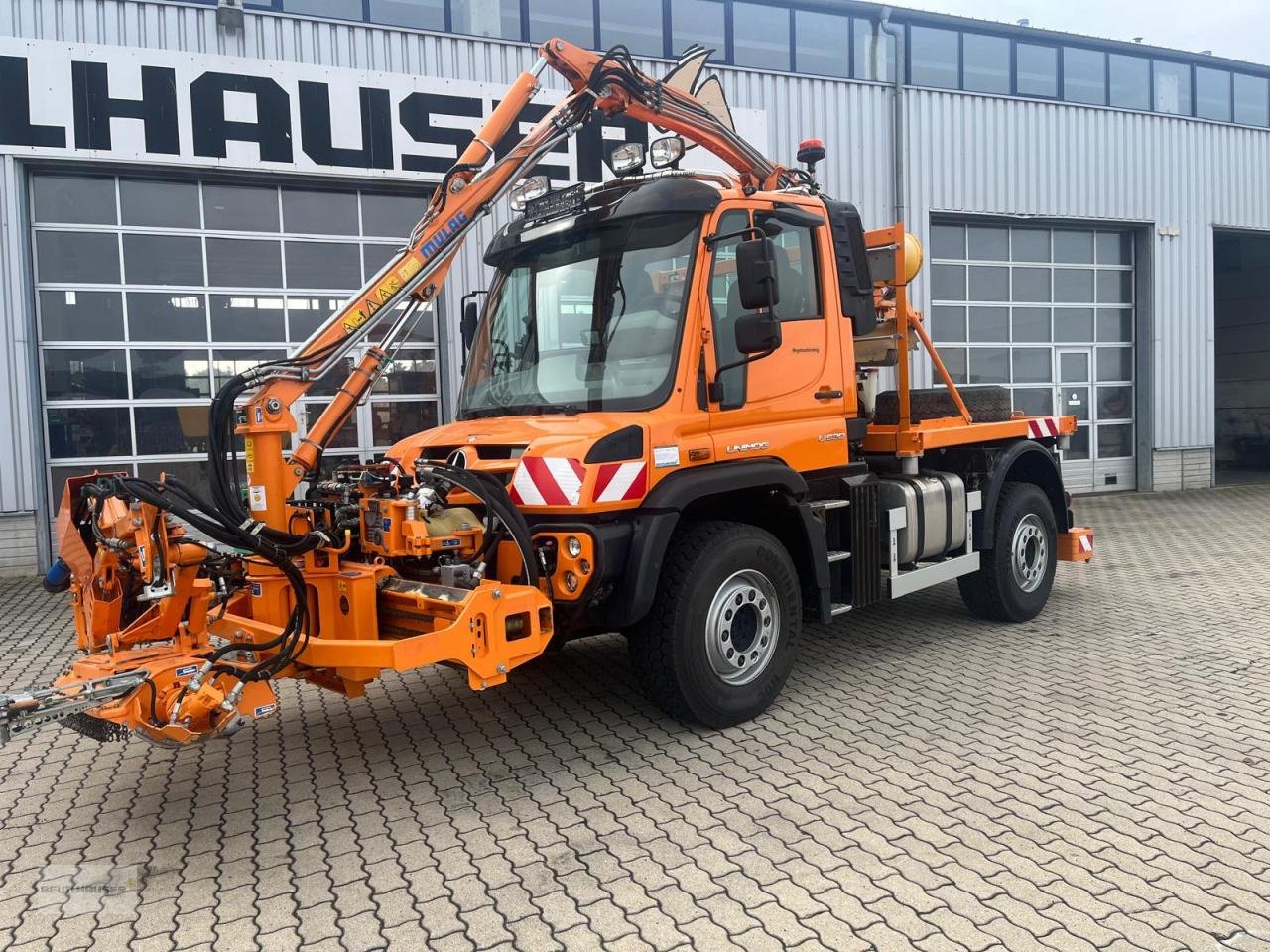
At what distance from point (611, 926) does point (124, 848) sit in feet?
6.71

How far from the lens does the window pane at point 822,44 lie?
42.8 ft

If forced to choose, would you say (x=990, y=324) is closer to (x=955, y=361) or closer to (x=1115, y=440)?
(x=955, y=361)

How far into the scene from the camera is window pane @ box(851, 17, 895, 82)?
13.4 metres

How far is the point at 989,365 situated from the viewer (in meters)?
14.7

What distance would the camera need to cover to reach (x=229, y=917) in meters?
3.07

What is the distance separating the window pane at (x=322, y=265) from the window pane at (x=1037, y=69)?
10864 millimetres

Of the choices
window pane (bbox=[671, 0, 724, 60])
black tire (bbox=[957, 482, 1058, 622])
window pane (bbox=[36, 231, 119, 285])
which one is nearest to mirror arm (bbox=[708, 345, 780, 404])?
black tire (bbox=[957, 482, 1058, 622])

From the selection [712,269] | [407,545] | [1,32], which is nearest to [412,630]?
[407,545]

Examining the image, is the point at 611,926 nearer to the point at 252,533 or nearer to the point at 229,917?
the point at 229,917

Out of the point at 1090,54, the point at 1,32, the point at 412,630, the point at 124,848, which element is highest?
the point at 1090,54

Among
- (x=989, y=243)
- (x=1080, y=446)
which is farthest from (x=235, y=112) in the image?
(x=1080, y=446)

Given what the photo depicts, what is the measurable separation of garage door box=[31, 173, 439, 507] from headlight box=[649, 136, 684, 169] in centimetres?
558

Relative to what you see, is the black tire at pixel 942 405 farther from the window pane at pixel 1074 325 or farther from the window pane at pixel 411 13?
the window pane at pixel 1074 325

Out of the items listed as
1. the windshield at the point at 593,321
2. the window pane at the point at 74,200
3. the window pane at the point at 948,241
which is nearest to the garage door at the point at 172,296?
the window pane at the point at 74,200
